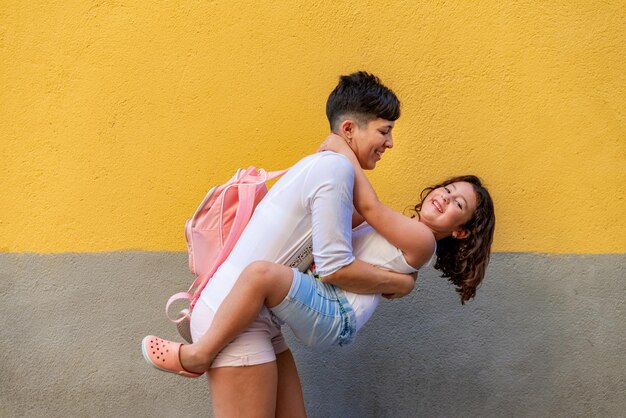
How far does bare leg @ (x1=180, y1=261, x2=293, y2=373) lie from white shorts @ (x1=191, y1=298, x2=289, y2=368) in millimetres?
51

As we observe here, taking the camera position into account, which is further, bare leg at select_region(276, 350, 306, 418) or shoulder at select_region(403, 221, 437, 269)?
bare leg at select_region(276, 350, 306, 418)

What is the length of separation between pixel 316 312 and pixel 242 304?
0.26m

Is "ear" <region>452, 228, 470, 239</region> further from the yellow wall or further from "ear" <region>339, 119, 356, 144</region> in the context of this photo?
the yellow wall

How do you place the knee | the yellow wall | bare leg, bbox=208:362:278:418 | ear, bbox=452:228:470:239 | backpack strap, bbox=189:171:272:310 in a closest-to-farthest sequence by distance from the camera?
the knee, bare leg, bbox=208:362:278:418, backpack strap, bbox=189:171:272:310, ear, bbox=452:228:470:239, the yellow wall

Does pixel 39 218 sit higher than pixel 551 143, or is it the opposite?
pixel 551 143

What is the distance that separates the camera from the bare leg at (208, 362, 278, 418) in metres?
2.65

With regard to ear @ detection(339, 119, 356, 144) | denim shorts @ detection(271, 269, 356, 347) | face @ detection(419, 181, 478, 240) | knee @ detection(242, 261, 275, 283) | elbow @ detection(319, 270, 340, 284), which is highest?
ear @ detection(339, 119, 356, 144)

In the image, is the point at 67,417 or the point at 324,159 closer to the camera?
the point at 324,159

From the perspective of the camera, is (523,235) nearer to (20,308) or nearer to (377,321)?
(377,321)

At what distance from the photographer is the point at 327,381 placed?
3.85m

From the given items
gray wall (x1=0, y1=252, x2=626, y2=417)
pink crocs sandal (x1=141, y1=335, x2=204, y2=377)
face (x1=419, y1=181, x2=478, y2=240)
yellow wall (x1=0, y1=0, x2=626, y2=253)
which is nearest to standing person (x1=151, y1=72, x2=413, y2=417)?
pink crocs sandal (x1=141, y1=335, x2=204, y2=377)

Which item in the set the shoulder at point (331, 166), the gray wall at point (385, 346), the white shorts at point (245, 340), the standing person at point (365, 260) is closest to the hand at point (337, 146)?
the standing person at point (365, 260)

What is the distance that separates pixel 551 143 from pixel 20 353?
293 cm

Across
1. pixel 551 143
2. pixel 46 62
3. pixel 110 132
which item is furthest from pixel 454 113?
pixel 46 62
